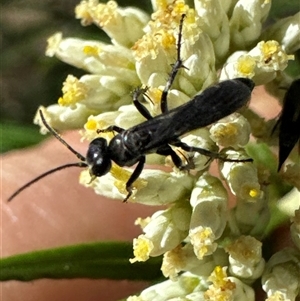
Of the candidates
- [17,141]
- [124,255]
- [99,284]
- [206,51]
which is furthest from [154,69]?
[99,284]

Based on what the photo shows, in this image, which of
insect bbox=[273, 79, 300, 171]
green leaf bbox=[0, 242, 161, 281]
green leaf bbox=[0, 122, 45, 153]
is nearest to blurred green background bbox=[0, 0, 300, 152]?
green leaf bbox=[0, 122, 45, 153]

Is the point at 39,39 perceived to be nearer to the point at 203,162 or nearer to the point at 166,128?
the point at 166,128

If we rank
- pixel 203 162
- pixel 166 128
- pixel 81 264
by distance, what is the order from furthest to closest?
pixel 81 264 → pixel 166 128 → pixel 203 162

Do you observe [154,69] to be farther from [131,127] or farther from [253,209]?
[253,209]

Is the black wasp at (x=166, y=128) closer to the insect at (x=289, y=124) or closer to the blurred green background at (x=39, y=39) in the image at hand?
the insect at (x=289, y=124)

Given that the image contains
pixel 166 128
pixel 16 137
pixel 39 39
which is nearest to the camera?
pixel 166 128

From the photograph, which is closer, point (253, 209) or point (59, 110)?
point (253, 209)

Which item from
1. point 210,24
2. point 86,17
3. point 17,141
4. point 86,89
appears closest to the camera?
point 210,24

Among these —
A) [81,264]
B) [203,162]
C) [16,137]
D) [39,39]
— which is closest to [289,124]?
[203,162]

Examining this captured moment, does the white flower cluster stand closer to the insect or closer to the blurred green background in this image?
the insect
